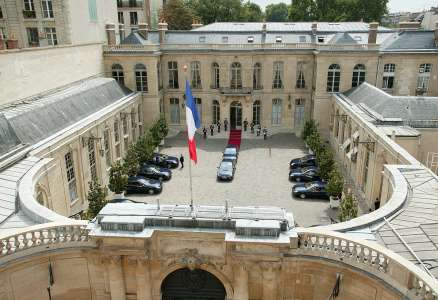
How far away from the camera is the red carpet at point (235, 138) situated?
45350 millimetres

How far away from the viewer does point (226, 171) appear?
34969mm

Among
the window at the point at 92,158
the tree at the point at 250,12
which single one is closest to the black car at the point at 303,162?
the window at the point at 92,158

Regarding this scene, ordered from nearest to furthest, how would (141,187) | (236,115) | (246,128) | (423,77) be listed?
(141,187)
(423,77)
(246,128)
(236,115)

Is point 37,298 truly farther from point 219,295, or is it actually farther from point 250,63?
point 250,63

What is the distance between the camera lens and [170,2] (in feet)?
254

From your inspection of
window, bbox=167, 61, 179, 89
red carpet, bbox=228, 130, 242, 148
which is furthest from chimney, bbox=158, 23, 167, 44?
red carpet, bbox=228, 130, 242, 148

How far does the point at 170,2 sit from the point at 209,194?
56025 mm

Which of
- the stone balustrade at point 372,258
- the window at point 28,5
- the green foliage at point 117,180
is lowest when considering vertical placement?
the green foliage at point 117,180

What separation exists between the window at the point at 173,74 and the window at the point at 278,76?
1139 cm

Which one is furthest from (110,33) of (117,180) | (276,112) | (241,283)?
(241,283)

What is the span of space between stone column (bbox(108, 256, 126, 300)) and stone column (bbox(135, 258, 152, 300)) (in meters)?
0.58

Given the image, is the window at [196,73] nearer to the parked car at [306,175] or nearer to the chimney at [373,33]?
the parked car at [306,175]

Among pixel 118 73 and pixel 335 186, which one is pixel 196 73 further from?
pixel 335 186

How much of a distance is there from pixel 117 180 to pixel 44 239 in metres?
16.6
